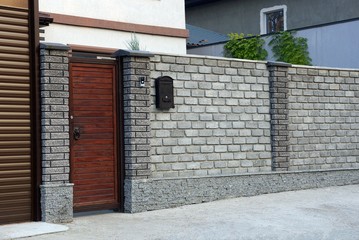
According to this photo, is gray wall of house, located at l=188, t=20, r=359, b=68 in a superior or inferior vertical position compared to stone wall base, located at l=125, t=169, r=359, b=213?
superior

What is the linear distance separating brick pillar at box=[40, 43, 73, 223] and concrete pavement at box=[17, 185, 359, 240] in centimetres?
38

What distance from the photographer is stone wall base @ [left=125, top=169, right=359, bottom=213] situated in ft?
33.3

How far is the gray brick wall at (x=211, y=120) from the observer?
35.2ft

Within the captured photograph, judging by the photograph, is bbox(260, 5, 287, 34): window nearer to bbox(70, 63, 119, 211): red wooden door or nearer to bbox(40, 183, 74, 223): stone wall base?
bbox(70, 63, 119, 211): red wooden door

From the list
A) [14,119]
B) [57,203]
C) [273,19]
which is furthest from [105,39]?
[273,19]

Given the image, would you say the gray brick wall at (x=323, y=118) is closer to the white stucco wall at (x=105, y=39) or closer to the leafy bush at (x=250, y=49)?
the white stucco wall at (x=105, y=39)

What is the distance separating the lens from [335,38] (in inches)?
661

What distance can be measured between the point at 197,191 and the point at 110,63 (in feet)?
8.45

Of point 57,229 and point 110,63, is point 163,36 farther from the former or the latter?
point 57,229

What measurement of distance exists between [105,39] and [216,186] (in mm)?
5437

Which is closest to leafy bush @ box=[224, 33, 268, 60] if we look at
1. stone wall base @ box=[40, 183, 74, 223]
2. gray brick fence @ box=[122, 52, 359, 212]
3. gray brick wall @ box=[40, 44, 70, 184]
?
gray brick fence @ box=[122, 52, 359, 212]

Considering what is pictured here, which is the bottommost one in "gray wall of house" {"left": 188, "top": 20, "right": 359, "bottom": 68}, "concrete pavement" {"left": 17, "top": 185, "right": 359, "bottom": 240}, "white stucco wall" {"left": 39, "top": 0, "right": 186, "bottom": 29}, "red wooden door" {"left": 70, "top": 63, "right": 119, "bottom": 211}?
"concrete pavement" {"left": 17, "top": 185, "right": 359, "bottom": 240}

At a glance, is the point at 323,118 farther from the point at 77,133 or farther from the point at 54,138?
the point at 54,138

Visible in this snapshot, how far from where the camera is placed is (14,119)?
906 centimetres
